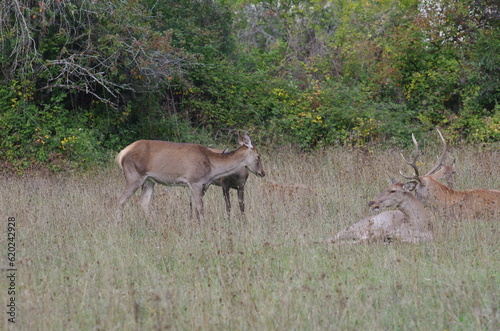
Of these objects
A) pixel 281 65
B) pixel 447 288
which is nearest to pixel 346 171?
pixel 447 288

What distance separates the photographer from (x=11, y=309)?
5043 mm

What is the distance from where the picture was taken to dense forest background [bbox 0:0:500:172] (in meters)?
13.9

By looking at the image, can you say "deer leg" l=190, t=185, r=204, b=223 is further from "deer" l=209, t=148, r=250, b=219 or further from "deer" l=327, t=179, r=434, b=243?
"deer" l=327, t=179, r=434, b=243

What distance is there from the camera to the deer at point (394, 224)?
7.52 meters

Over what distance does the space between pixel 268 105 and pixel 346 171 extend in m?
6.76

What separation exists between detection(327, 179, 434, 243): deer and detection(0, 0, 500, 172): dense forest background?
6.60 meters

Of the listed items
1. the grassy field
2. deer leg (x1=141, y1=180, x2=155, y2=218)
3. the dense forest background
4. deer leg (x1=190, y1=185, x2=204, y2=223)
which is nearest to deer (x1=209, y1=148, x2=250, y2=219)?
the grassy field

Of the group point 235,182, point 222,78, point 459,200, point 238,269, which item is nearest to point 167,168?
point 235,182

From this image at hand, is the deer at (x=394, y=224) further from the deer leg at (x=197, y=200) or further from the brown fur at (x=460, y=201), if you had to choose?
the deer leg at (x=197, y=200)

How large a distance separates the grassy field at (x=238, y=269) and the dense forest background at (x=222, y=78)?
420 centimetres

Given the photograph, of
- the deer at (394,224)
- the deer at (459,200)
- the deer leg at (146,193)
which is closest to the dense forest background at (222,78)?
the deer leg at (146,193)

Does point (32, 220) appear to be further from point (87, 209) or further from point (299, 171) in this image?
point (299, 171)

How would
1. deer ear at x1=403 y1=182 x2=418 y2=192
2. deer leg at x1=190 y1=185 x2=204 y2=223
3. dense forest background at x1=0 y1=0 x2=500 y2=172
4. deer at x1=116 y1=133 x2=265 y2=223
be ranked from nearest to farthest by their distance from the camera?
deer ear at x1=403 y1=182 x2=418 y2=192
deer leg at x1=190 y1=185 x2=204 y2=223
deer at x1=116 y1=133 x2=265 y2=223
dense forest background at x1=0 y1=0 x2=500 y2=172

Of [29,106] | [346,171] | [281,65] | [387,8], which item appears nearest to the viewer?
[346,171]
